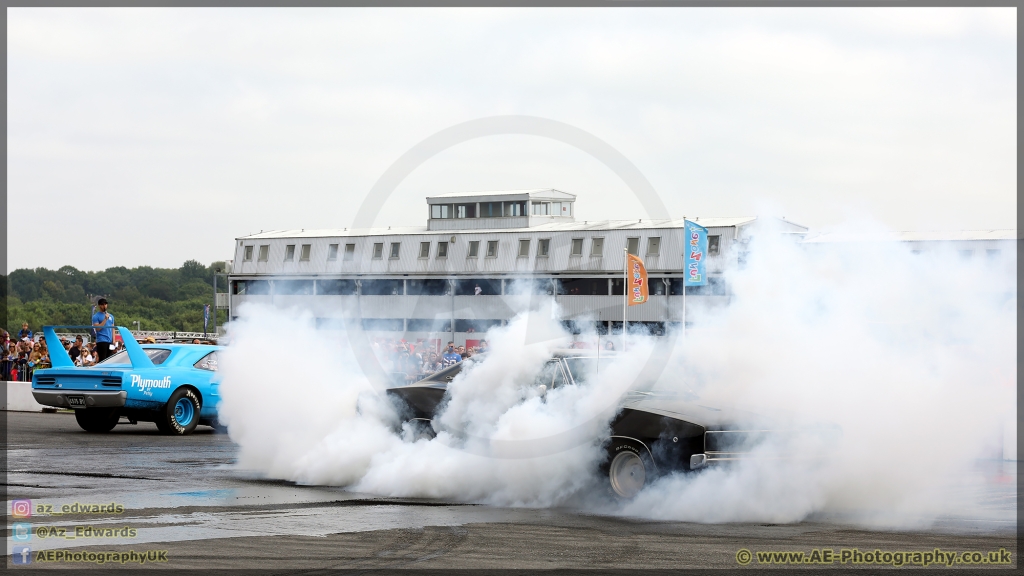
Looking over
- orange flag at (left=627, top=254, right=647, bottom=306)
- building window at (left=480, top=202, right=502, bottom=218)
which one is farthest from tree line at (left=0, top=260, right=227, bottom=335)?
orange flag at (left=627, top=254, right=647, bottom=306)

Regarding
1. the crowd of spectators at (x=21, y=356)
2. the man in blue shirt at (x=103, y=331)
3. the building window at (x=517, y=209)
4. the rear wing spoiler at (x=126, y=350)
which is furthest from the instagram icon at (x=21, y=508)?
the building window at (x=517, y=209)

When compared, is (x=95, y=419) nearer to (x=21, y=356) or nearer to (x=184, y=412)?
(x=184, y=412)

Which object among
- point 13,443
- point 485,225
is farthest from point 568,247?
point 13,443

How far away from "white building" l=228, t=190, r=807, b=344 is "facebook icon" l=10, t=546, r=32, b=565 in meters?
43.2

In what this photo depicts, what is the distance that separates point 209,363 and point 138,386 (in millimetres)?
1289

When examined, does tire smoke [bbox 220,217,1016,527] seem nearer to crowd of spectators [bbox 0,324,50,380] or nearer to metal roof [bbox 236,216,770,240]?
crowd of spectators [bbox 0,324,50,380]

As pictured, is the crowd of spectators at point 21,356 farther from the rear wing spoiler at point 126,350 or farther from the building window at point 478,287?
the building window at point 478,287

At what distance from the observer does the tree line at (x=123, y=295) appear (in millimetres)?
50031

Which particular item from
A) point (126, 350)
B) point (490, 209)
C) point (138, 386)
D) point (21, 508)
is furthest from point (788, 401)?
point (490, 209)

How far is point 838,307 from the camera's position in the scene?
993cm

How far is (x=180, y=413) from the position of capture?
1606 centimetres

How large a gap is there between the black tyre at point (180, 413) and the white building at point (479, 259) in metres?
33.8

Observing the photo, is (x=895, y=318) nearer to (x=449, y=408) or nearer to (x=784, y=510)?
(x=784, y=510)

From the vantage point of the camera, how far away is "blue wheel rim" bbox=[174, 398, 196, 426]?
629 inches
